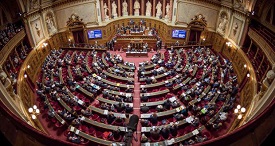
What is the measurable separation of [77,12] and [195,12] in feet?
49.9

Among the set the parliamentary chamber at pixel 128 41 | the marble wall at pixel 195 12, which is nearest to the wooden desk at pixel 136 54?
the parliamentary chamber at pixel 128 41

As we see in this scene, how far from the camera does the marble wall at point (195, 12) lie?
28.8 metres

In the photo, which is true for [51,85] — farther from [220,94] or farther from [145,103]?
[220,94]

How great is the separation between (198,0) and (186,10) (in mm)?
2007

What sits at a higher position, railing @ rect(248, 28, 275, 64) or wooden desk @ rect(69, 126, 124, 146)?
railing @ rect(248, 28, 275, 64)

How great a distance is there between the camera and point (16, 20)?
23688 mm

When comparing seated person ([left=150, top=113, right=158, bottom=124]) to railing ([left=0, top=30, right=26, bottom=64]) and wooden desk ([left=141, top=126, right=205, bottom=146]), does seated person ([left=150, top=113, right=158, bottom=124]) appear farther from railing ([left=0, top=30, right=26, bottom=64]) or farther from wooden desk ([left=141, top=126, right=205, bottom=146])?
railing ([left=0, top=30, right=26, bottom=64])

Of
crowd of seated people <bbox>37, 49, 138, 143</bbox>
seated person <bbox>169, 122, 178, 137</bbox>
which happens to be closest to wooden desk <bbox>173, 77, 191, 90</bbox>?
crowd of seated people <bbox>37, 49, 138, 143</bbox>

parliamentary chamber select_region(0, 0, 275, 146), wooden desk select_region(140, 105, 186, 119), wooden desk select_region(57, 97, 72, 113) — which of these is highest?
parliamentary chamber select_region(0, 0, 275, 146)

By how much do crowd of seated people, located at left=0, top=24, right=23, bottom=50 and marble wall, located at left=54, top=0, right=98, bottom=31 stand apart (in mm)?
6406

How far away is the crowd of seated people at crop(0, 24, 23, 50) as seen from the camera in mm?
20297

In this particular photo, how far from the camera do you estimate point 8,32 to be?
21.7 meters

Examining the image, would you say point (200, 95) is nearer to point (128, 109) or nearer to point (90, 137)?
point (128, 109)

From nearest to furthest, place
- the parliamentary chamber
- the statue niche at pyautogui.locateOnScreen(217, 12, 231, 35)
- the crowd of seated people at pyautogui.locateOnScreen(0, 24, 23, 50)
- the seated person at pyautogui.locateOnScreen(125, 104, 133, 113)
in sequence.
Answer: the parliamentary chamber → the seated person at pyautogui.locateOnScreen(125, 104, 133, 113) → the crowd of seated people at pyautogui.locateOnScreen(0, 24, 23, 50) → the statue niche at pyautogui.locateOnScreen(217, 12, 231, 35)
